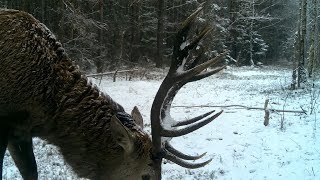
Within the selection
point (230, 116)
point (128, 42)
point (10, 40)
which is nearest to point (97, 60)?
point (128, 42)

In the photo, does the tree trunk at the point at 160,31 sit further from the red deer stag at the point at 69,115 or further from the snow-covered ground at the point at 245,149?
the red deer stag at the point at 69,115

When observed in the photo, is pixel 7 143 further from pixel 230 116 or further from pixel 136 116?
pixel 230 116

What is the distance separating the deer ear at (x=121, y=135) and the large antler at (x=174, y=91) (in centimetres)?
27

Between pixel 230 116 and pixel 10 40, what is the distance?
27.5ft

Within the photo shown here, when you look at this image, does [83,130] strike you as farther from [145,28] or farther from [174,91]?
[145,28]

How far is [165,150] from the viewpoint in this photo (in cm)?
390

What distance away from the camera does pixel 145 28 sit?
35375 millimetres

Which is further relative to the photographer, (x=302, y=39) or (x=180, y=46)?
(x=302, y=39)

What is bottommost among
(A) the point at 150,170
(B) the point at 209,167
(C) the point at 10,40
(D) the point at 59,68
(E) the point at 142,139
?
(B) the point at 209,167

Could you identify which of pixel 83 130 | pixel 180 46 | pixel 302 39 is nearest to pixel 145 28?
pixel 302 39

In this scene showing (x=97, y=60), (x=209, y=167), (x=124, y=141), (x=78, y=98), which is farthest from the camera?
(x=97, y=60)

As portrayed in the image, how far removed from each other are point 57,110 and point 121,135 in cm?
93

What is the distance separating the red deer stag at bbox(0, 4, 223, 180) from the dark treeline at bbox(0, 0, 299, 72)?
11482 millimetres

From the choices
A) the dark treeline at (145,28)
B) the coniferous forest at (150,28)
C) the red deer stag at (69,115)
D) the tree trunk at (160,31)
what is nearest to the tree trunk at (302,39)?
the coniferous forest at (150,28)
